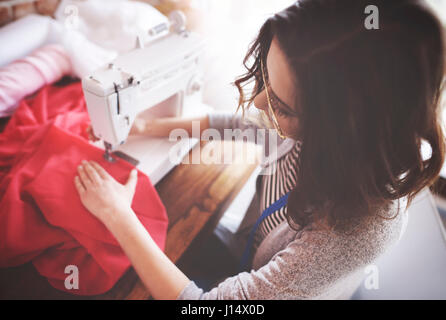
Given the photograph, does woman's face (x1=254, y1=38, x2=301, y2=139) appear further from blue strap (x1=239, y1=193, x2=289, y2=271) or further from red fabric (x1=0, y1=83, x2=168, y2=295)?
red fabric (x1=0, y1=83, x2=168, y2=295)

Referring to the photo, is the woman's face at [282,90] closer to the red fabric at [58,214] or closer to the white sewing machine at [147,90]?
the white sewing machine at [147,90]

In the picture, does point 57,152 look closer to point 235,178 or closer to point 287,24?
point 235,178

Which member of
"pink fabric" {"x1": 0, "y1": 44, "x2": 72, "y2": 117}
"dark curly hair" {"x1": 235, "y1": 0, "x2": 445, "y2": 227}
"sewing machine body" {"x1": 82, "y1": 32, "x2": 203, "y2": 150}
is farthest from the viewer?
"pink fabric" {"x1": 0, "y1": 44, "x2": 72, "y2": 117}

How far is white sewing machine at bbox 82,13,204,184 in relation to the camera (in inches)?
27.5

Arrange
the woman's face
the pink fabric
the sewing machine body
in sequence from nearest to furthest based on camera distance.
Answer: the woman's face → the sewing machine body → the pink fabric

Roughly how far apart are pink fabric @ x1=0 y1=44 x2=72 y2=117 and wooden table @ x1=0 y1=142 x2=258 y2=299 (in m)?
0.65

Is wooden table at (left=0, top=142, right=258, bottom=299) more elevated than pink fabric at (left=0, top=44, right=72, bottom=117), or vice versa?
pink fabric at (left=0, top=44, right=72, bottom=117)

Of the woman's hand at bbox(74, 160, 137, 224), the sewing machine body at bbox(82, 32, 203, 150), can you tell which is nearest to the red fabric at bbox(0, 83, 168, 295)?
the woman's hand at bbox(74, 160, 137, 224)

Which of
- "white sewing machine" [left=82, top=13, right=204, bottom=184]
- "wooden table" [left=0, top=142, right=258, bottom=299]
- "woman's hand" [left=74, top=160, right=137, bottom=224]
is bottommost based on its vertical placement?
"wooden table" [left=0, top=142, right=258, bottom=299]

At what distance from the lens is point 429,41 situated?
0.39 meters

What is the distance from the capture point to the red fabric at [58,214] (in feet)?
2.31

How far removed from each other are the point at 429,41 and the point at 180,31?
75cm

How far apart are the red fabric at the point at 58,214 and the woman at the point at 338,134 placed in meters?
0.09
